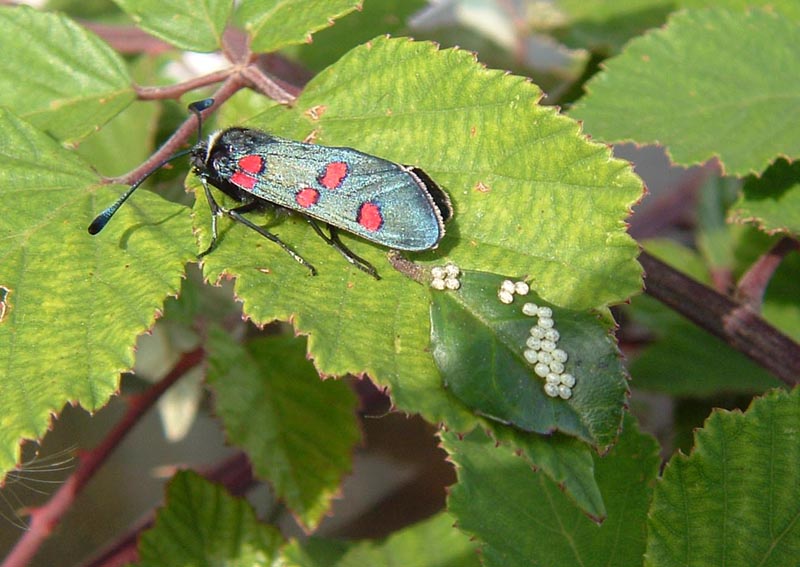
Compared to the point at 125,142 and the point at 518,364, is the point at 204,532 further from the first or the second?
the point at 125,142

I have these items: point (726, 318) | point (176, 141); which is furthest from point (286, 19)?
point (726, 318)

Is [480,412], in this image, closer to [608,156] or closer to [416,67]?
[608,156]

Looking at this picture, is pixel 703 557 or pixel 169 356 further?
pixel 169 356

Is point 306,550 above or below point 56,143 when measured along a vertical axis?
below

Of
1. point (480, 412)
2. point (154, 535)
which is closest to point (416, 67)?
point (480, 412)

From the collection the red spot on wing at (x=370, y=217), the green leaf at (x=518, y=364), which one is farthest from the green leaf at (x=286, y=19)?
the green leaf at (x=518, y=364)

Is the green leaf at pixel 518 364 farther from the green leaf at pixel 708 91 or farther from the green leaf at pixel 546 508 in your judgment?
the green leaf at pixel 708 91

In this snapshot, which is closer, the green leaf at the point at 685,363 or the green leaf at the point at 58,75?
the green leaf at the point at 58,75
